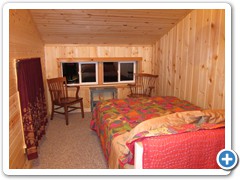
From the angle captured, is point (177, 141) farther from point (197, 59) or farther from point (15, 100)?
point (197, 59)

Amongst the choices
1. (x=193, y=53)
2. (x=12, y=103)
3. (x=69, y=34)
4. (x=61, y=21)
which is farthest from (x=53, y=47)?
(x=193, y=53)

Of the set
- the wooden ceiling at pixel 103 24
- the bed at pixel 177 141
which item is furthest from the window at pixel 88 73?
the bed at pixel 177 141

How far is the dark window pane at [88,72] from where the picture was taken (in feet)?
14.3

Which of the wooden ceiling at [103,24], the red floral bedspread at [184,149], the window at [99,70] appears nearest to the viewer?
the red floral bedspread at [184,149]

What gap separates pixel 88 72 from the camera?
4398mm

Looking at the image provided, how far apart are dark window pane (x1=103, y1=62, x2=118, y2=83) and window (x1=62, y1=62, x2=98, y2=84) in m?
0.22

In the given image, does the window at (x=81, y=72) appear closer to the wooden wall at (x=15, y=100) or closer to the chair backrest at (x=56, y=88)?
the chair backrest at (x=56, y=88)

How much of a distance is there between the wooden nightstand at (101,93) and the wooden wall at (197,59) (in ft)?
3.82

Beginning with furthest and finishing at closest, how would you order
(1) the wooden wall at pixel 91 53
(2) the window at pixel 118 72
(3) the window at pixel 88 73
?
(2) the window at pixel 118 72, (3) the window at pixel 88 73, (1) the wooden wall at pixel 91 53

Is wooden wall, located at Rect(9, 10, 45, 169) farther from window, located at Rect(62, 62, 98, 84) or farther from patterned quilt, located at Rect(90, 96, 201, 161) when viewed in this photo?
window, located at Rect(62, 62, 98, 84)

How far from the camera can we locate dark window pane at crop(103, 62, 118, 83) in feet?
14.6
